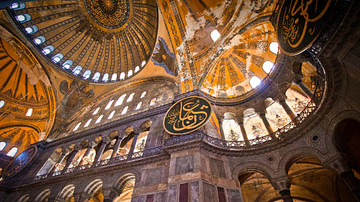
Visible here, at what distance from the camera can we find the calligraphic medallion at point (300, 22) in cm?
416

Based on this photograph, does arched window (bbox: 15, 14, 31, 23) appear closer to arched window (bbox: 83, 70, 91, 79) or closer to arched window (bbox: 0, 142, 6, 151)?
arched window (bbox: 83, 70, 91, 79)

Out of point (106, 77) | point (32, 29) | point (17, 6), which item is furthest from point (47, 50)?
point (106, 77)

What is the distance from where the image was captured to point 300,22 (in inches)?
196

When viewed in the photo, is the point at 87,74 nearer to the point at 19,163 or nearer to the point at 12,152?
the point at 19,163

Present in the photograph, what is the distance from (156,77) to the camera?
46.8ft

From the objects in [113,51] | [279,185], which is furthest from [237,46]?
[113,51]

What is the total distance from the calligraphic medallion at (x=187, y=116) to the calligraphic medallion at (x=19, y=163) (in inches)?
428

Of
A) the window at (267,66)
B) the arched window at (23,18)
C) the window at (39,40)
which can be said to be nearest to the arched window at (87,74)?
the window at (39,40)

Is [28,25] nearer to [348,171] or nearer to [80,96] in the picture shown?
[80,96]

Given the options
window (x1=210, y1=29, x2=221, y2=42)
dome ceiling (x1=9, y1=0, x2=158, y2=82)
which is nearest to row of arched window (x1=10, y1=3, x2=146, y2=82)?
dome ceiling (x1=9, y1=0, x2=158, y2=82)

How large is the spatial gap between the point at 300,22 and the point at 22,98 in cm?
1972

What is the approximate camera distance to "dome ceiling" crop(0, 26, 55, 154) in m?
13.5

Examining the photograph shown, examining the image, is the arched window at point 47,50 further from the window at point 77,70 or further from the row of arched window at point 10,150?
the row of arched window at point 10,150

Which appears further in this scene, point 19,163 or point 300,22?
point 19,163
